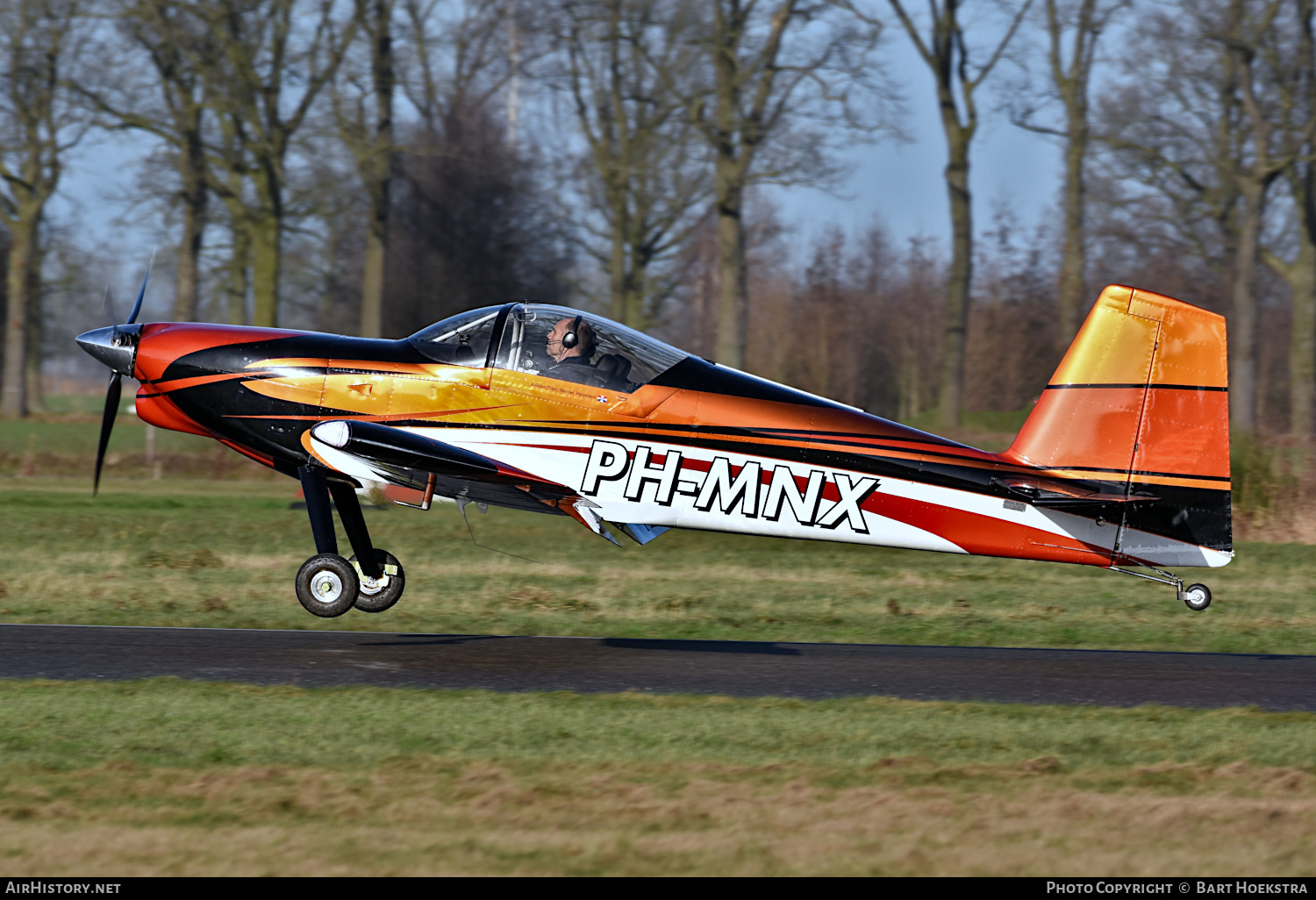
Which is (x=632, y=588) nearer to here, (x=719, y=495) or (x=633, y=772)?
(x=719, y=495)

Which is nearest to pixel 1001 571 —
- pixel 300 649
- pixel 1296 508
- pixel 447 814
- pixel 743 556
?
pixel 743 556

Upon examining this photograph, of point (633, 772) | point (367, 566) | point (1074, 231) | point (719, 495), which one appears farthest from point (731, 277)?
point (633, 772)

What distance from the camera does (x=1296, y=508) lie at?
68.1 ft

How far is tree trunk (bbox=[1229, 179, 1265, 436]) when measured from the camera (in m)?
29.7

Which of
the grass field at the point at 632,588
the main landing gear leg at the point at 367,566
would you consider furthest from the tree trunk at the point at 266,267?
the main landing gear leg at the point at 367,566

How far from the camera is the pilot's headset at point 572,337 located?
9852 mm

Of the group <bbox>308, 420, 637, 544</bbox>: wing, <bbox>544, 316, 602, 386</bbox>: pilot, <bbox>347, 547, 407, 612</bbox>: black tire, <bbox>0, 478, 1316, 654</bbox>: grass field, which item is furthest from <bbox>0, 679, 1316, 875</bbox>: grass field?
<bbox>0, 478, 1316, 654</bbox>: grass field

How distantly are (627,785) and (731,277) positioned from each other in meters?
23.2

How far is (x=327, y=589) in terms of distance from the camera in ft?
33.1

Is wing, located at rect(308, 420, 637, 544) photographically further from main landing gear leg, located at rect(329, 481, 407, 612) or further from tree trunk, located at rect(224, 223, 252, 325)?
tree trunk, located at rect(224, 223, 252, 325)

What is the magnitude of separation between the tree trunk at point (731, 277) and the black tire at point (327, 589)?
61.3 ft

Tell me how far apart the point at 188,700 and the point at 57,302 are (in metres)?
51.6

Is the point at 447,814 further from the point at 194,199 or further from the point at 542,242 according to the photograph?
the point at 542,242

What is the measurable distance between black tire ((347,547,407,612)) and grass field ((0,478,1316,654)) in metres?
1.03
